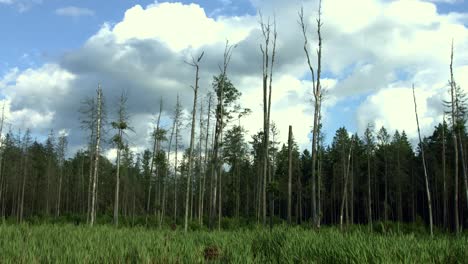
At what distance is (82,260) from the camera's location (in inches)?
266

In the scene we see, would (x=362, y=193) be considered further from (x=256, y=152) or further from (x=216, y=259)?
(x=216, y=259)

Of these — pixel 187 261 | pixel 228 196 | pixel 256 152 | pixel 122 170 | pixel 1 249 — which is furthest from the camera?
pixel 228 196

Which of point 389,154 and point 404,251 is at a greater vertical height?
point 389,154

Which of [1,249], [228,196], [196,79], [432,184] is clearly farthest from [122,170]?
[1,249]

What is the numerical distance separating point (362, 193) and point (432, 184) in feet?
36.3

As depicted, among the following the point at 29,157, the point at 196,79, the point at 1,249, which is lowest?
the point at 1,249

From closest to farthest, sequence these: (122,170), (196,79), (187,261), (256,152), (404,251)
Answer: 1. (404,251)
2. (187,261)
3. (196,79)
4. (256,152)
5. (122,170)

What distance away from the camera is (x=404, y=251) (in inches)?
252

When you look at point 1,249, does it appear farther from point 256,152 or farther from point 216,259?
point 256,152

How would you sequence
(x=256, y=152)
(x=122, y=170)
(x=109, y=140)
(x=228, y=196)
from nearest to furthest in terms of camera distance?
(x=109, y=140) → (x=256, y=152) → (x=122, y=170) → (x=228, y=196)

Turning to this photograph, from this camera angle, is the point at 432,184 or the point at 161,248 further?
the point at 432,184

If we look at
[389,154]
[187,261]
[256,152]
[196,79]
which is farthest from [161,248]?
[389,154]

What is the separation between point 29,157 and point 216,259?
51.5 meters

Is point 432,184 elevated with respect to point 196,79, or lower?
lower
